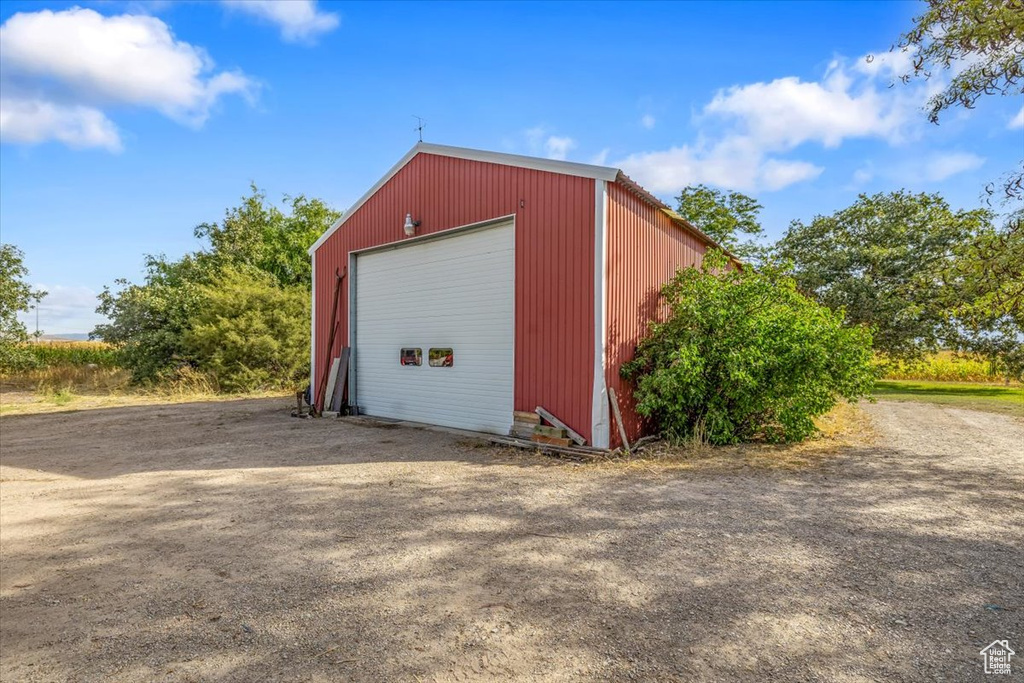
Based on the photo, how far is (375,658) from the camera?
244 centimetres

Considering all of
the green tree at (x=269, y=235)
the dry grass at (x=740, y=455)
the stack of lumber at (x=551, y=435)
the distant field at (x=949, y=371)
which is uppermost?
the green tree at (x=269, y=235)

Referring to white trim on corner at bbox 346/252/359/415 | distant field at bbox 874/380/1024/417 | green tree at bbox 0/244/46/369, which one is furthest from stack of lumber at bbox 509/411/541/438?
green tree at bbox 0/244/46/369

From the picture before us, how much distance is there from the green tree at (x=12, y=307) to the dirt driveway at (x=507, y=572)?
589 inches

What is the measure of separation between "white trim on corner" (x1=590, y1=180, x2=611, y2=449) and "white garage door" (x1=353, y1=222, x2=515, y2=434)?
1574 mm

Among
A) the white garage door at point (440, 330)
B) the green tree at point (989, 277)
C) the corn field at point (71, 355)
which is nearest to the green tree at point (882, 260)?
the green tree at point (989, 277)

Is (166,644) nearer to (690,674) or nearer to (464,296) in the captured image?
(690,674)

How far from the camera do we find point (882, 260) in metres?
18.1

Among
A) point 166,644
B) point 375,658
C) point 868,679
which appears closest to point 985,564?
point 868,679

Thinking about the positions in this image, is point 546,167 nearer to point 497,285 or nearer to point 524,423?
point 497,285

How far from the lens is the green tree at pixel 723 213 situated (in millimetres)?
20859

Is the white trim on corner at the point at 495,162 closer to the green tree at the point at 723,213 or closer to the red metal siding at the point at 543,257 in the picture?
the red metal siding at the point at 543,257

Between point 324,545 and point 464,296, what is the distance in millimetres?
5727

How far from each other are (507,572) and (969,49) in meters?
8.55

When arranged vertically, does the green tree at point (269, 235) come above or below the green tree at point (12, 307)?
above
